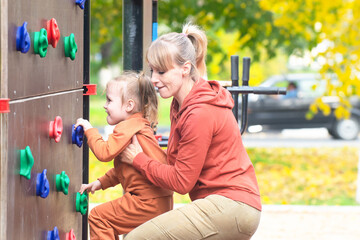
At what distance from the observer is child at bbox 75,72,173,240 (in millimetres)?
3006

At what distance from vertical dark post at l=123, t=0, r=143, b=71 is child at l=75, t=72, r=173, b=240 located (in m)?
1.22

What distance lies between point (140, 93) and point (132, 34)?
53.3 inches

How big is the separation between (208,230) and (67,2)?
118cm

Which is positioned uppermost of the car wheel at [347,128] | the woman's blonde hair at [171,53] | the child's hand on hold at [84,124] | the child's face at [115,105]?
the woman's blonde hair at [171,53]

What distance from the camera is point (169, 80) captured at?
281cm

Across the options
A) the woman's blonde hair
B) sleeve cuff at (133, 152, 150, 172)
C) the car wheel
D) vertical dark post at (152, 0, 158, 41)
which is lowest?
the car wheel

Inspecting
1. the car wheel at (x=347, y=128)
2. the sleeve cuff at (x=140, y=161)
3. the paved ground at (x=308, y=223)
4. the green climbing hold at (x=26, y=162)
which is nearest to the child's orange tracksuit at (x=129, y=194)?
the sleeve cuff at (x=140, y=161)

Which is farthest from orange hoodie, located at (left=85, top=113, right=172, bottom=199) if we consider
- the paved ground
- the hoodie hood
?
the paved ground

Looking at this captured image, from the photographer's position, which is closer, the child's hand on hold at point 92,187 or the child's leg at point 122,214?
the child's leg at point 122,214

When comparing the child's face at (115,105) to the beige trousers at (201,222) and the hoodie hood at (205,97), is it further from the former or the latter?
the beige trousers at (201,222)

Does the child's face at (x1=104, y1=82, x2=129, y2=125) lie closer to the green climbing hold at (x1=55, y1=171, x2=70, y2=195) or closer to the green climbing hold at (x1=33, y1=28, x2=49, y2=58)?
the green climbing hold at (x1=55, y1=171, x2=70, y2=195)

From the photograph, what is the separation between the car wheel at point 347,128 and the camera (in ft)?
55.4

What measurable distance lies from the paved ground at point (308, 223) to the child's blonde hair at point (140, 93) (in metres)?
2.63

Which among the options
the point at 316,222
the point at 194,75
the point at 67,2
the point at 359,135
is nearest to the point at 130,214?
the point at 194,75
